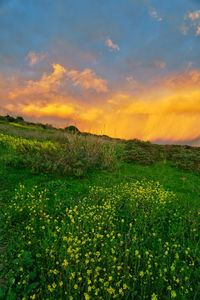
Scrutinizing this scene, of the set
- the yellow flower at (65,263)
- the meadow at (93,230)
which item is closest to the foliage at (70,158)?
the meadow at (93,230)

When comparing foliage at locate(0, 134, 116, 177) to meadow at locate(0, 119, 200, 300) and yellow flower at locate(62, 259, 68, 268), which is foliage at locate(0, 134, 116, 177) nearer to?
meadow at locate(0, 119, 200, 300)

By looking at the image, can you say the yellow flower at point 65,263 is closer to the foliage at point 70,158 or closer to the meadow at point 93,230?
the meadow at point 93,230

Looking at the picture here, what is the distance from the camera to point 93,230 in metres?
8.35

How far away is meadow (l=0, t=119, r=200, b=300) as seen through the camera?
681cm

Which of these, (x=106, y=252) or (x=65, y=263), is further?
(x=106, y=252)

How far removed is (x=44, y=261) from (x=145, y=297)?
88.2 inches

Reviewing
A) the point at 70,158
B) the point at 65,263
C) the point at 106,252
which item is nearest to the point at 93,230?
the point at 106,252

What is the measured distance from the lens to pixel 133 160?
21359 mm

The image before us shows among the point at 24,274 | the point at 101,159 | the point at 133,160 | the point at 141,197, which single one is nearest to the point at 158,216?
the point at 141,197

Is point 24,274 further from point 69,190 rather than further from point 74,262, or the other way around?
point 69,190

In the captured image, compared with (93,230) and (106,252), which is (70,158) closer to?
(93,230)

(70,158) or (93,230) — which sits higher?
(70,158)

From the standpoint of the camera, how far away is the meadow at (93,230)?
6.81m

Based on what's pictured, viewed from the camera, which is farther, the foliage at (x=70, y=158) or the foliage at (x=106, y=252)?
the foliage at (x=70, y=158)
